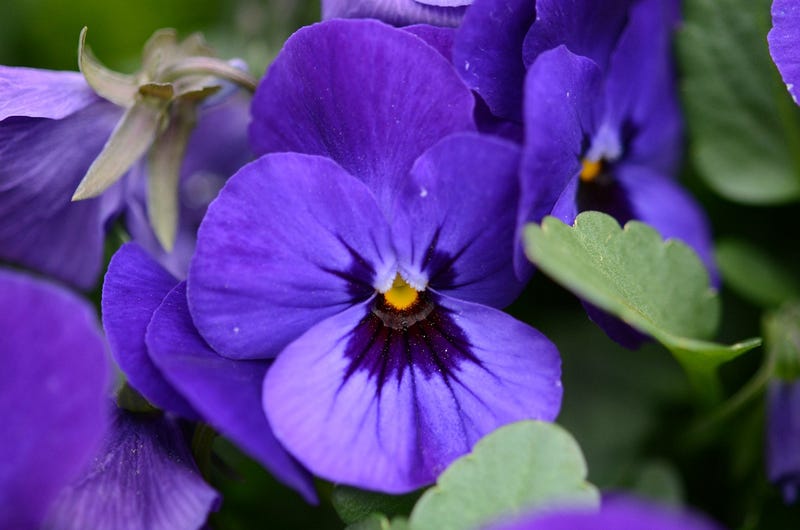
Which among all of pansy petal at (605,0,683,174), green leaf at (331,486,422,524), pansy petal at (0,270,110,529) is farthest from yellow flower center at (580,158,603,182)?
pansy petal at (0,270,110,529)

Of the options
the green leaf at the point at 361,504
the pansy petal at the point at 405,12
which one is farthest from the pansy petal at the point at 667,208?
the green leaf at the point at 361,504

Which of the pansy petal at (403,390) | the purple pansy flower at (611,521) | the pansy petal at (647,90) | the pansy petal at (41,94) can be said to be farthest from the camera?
the pansy petal at (647,90)

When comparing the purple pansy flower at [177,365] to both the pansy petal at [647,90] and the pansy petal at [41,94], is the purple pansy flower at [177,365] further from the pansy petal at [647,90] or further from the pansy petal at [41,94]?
the pansy petal at [647,90]

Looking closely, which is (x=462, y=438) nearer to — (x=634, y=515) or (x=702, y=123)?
(x=634, y=515)

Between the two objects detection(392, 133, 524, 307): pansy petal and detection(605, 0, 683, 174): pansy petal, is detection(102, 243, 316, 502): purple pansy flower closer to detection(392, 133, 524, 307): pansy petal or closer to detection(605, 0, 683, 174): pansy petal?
detection(392, 133, 524, 307): pansy petal

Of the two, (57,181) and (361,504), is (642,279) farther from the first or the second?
(57,181)

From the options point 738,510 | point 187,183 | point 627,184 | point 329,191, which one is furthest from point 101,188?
point 738,510

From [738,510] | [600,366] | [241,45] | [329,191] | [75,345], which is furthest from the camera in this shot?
[241,45]
